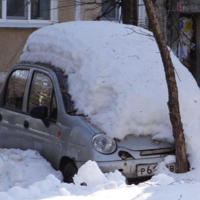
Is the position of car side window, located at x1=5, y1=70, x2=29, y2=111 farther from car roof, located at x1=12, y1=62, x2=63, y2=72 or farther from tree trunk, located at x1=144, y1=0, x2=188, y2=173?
tree trunk, located at x1=144, y1=0, x2=188, y2=173

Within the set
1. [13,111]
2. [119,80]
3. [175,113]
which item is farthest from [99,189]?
[13,111]

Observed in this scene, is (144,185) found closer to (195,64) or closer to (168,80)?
(168,80)

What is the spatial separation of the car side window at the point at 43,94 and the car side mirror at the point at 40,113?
0.09 metres

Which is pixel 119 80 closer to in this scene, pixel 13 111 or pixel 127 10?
pixel 13 111

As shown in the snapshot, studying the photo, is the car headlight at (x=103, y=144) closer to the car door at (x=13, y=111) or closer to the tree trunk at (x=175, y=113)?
the tree trunk at (x=175, y=113)

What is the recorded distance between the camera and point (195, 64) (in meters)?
13.7

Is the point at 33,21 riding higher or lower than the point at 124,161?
higher

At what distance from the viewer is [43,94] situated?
238 inches

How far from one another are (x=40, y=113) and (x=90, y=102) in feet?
1.84

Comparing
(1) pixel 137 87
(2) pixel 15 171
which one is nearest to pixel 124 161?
(1) pixel 137 87

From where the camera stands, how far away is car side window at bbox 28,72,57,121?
579 centimetres

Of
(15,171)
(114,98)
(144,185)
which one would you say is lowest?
(15,171)

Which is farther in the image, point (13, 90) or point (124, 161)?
point (13, 90)

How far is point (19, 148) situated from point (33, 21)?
7.62 metres
